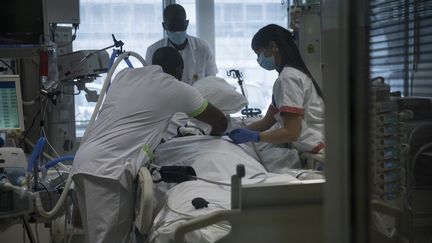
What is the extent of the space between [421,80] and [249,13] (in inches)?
182

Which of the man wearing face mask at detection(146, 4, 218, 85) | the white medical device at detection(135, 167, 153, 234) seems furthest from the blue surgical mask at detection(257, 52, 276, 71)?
the man wearing face mask at detection(146, 4, 218, 85)

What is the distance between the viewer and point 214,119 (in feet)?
8.54

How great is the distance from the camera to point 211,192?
6.36 ft

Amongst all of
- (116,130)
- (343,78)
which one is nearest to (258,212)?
(343,78)

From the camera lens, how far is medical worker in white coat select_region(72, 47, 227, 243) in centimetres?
228

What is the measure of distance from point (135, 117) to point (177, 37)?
1.97 metres

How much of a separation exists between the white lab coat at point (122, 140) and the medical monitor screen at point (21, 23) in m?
0.93

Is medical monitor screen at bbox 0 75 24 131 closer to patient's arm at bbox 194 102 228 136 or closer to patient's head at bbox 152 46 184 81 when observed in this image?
patient's head at bbox 152 46 184 81

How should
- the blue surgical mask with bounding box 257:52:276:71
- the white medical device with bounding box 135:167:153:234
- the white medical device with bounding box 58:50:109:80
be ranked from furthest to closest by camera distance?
the white medical device with bounding box 58:50:109:80 → the blue surgical mask with bounding box 257:52:276:71 → the white medical device with bounding box 135:167:153:234

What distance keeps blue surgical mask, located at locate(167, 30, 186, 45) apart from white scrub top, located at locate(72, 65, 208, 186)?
1742 mm

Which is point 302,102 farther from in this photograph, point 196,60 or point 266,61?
point 196,60

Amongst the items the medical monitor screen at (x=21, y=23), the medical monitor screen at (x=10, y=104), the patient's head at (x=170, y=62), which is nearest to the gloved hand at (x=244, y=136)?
the patient's head at (x=170, y=62)

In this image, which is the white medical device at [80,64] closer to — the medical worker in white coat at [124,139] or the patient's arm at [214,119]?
the medical worker in white coat at [124,139]

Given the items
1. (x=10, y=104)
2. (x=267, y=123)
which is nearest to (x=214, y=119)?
(x=267, y=123)
